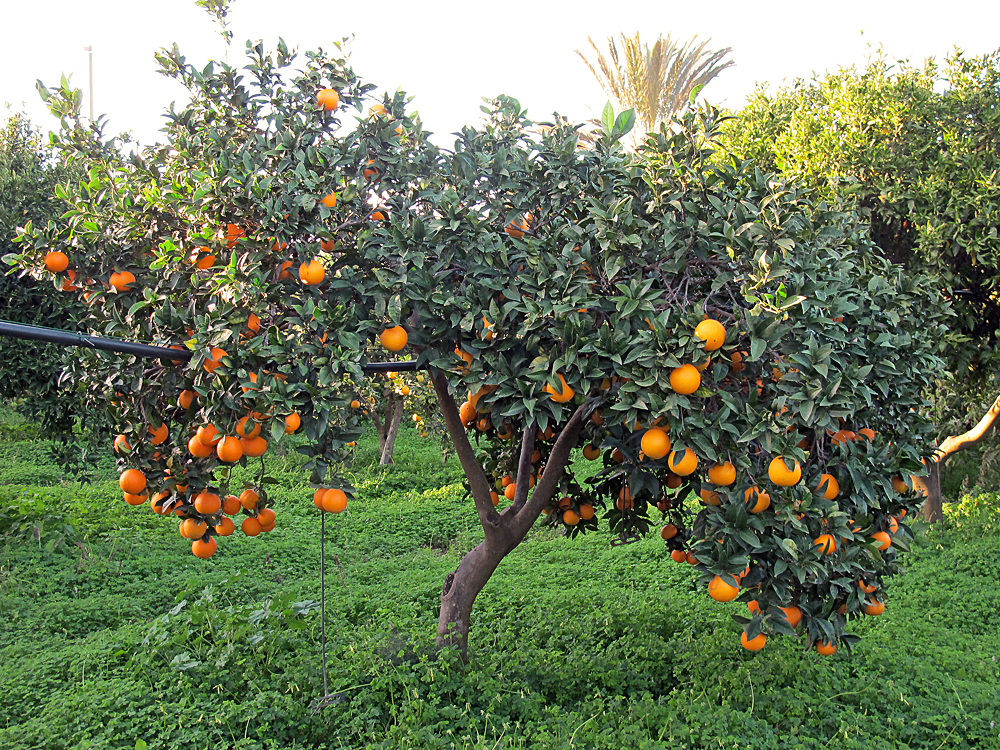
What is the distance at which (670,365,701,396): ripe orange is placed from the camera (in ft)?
8.20

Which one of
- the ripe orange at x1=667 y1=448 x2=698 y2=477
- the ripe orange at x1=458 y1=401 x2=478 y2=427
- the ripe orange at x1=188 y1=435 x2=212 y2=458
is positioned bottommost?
the ripe orange at x1=667 y1=448 x2=698 y2=477

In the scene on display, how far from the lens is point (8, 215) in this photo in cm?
638

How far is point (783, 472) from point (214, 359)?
198 centimetres

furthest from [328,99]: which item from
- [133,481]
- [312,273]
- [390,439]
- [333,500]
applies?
[390,439]

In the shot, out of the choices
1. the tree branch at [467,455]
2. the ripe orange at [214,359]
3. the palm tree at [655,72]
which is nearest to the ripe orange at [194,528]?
the ripe orange at [214,359]

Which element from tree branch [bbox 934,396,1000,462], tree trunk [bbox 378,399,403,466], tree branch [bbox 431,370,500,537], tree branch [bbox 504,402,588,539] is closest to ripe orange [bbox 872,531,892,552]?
tree branch [bbox 504,402,588,539]

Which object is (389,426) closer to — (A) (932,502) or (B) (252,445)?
(A) (932,502)

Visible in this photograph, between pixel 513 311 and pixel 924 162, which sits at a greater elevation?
pixel 924 162

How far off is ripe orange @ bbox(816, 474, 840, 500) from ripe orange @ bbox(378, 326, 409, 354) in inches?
64.3

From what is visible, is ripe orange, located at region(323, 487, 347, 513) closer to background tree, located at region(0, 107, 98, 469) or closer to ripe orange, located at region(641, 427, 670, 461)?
ripe orange, located at region(641, 427, 670, 461)

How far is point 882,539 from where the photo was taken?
3090mm

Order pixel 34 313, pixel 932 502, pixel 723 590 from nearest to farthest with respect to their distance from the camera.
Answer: pixel 723 590 < pixel 34 313 < pixel 932 502

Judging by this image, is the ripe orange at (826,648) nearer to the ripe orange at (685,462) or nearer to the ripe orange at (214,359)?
the ripe orange at (685,462)

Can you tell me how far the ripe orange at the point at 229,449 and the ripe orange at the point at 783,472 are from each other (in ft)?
5.99
